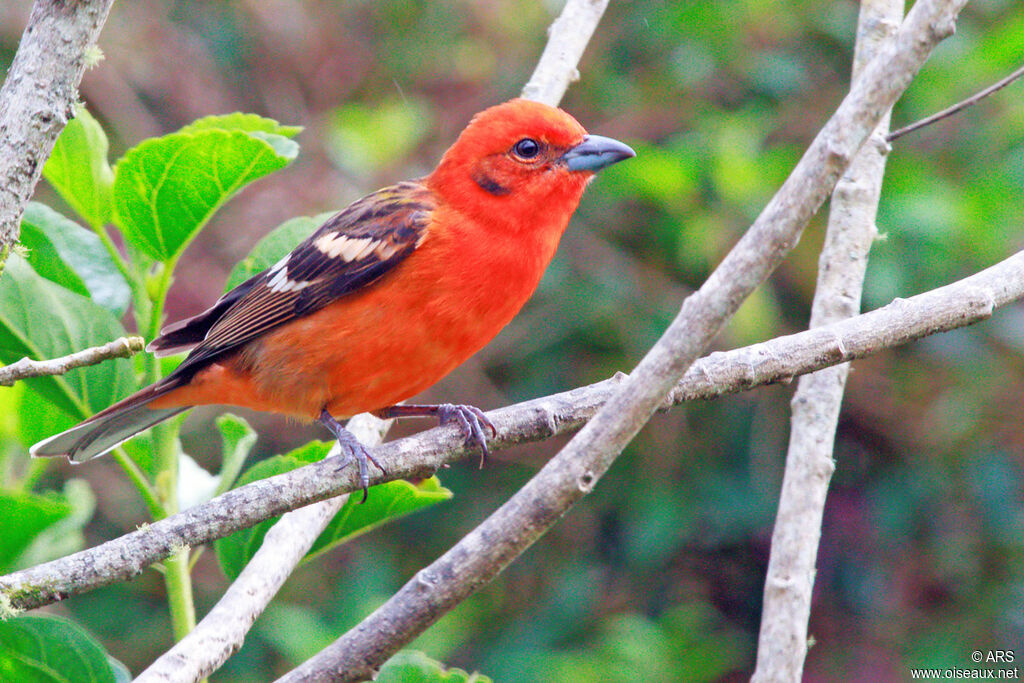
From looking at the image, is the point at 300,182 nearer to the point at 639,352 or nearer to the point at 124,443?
the point at 639,352

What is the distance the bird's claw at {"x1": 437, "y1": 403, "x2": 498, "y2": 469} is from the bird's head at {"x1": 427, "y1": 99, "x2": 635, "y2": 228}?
62 centimetres

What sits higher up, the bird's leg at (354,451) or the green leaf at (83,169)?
the green leaf at (83,169)

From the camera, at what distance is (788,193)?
1.65 m

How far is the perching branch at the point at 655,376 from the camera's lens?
5.36 feet

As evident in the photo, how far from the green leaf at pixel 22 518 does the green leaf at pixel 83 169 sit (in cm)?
66

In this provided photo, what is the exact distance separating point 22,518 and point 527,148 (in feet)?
5.78

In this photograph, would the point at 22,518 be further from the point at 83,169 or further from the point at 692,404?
the point at 692,404

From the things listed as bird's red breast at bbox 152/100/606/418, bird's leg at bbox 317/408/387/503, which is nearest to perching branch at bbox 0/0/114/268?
bird's leg at bbox 317/408/387/503

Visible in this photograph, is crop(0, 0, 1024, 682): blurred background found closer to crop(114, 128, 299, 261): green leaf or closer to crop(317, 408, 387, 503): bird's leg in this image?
crop(317, 408, 387, 503): bird's leg

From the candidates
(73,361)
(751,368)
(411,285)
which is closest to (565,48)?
(411,285)

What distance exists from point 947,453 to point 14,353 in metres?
3.88

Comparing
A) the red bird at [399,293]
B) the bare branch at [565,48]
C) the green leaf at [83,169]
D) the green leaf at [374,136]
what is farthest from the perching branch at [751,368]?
the green leaf at [374,136]

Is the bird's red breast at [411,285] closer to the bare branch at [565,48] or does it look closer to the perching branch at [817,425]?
the bare branch at [565,48]

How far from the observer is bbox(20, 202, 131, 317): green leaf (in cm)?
243
